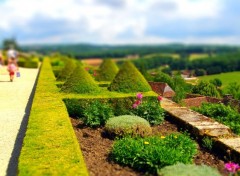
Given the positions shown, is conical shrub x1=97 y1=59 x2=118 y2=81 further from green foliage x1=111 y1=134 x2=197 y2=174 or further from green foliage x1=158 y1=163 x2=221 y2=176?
green foliage x1=158 y1=163 x2=221 y2=176

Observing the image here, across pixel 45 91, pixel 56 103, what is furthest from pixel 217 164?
pixel 45 91

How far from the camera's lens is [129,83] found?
13.5 meters

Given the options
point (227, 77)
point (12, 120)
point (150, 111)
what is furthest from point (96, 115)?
point (227, 77)

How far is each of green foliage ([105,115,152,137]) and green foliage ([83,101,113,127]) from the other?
1146mm

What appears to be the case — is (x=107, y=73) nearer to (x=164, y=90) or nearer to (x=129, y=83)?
(x=164, y=90)

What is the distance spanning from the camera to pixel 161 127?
1062cm

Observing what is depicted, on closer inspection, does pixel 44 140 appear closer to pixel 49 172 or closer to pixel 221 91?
pixel 49 172

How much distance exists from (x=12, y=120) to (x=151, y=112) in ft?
13.8

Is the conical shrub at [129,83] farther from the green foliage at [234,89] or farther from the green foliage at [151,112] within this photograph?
the green foliage at [234,89]

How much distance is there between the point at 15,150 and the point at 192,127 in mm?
4296

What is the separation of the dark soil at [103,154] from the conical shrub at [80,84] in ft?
7.58

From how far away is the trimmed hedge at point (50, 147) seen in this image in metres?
5.90

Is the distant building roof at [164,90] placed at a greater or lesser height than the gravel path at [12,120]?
greater

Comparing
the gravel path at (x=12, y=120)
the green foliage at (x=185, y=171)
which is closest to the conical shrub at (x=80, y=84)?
the gravel path at (x=12, y=120)
